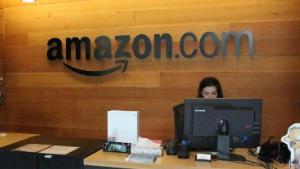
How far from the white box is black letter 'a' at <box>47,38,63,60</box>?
5.67 ft

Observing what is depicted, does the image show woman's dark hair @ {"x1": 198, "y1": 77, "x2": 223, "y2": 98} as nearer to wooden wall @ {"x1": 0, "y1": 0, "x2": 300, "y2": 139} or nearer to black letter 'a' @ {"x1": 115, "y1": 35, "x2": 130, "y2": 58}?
wooden wall @ {"x1": 0, "y1": 0, "x2": 300, "y2": 139}

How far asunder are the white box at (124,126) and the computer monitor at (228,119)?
431 millimetres

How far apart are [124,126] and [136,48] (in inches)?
53.2

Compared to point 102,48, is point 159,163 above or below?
below

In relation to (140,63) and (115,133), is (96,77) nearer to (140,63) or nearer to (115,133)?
(140,63)

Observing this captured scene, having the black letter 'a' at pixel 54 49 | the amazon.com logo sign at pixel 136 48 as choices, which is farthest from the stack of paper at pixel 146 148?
the black letter 'a' at pixel 54 49

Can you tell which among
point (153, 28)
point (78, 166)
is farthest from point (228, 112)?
point (153, 28)

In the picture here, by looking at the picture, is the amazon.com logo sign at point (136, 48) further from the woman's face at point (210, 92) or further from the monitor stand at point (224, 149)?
the monitor stand at point (224, 149)

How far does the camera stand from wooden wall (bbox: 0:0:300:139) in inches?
130

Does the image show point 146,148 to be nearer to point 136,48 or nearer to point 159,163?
point 159,163

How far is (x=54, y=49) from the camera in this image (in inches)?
158

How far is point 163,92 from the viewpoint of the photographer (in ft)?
12.0

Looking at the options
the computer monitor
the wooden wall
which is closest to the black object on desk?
the computer monitor

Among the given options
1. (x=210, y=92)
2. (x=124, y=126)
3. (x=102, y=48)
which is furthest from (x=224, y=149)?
(x=102, y=48)
